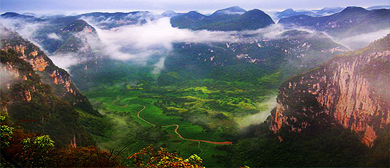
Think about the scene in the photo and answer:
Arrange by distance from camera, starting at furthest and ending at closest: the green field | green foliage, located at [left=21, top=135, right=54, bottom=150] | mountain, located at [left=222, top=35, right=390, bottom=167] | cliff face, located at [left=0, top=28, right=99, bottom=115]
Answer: cliff face, located at [left=0, top=28, right=99, bottom=115] < the green field < mountain, located at [left=222, top=35, right=390, bottom=167] < green foliage, located at [left=21, top=135, right=54, bottom=150]

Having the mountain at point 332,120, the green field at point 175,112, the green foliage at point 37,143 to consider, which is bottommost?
the green field at point 175,112

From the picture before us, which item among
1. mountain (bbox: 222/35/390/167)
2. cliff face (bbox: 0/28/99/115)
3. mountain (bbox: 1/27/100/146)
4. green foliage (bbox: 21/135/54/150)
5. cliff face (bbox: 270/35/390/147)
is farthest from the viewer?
cliff face (bbox: 0/28/99/115)

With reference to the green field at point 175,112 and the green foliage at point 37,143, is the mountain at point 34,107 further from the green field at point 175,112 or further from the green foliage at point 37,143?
the green foliage at point 37,143

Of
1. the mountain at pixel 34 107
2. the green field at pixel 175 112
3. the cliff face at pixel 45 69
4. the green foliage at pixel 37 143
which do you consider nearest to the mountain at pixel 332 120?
the green field at pixel 175 112

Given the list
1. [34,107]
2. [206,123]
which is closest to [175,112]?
[206,123]

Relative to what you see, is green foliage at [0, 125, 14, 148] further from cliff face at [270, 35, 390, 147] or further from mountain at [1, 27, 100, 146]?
cliff face at [270, 35, 390, 147]

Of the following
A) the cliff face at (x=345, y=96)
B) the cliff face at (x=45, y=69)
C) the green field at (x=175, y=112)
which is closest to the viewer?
the cliff face at (x=345, y=96)

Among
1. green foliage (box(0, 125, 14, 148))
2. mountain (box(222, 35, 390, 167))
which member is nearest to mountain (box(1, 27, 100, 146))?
green foliage (box(0, 125, 14, 148))
